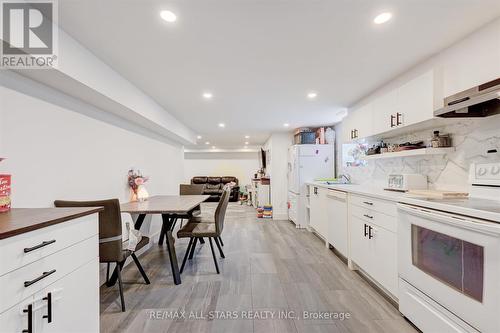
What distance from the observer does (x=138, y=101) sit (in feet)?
8.69

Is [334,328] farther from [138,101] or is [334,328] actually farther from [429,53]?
[138,101]

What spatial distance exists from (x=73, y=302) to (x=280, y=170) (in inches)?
189

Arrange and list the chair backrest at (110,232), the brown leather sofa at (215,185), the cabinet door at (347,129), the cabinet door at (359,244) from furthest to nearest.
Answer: the brown leather sofa at (215,185) → the cabinet door at (347,129) → the cabinet door at (359,244) → the chair backrest at (110,232)

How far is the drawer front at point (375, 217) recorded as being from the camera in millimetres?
1885

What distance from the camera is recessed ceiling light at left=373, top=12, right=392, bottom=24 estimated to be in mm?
1422

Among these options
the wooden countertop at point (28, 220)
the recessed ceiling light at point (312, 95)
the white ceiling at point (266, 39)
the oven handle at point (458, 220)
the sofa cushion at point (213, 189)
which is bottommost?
the sofa cushion at point (213, 189)

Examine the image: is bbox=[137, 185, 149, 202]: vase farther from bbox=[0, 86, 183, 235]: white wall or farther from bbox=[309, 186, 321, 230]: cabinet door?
bbox=[309, 186, 321, 230]: cabinet door

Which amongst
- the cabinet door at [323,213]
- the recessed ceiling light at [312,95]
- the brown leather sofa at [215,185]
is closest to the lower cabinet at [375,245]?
the cabinet door at [323,213]

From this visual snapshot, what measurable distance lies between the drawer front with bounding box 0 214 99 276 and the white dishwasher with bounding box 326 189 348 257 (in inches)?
103

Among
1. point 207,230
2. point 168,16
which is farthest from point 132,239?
point 168,16

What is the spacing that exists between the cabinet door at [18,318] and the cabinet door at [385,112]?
3.02 metres

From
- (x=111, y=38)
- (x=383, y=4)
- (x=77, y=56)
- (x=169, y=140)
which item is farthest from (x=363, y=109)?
(x=169, y=140)

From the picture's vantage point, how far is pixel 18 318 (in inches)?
35.3

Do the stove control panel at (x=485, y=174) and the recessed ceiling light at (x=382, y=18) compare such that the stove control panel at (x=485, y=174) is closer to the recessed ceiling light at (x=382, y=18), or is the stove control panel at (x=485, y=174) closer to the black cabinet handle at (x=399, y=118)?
the black cabinet handle at (x=399, y=118)
